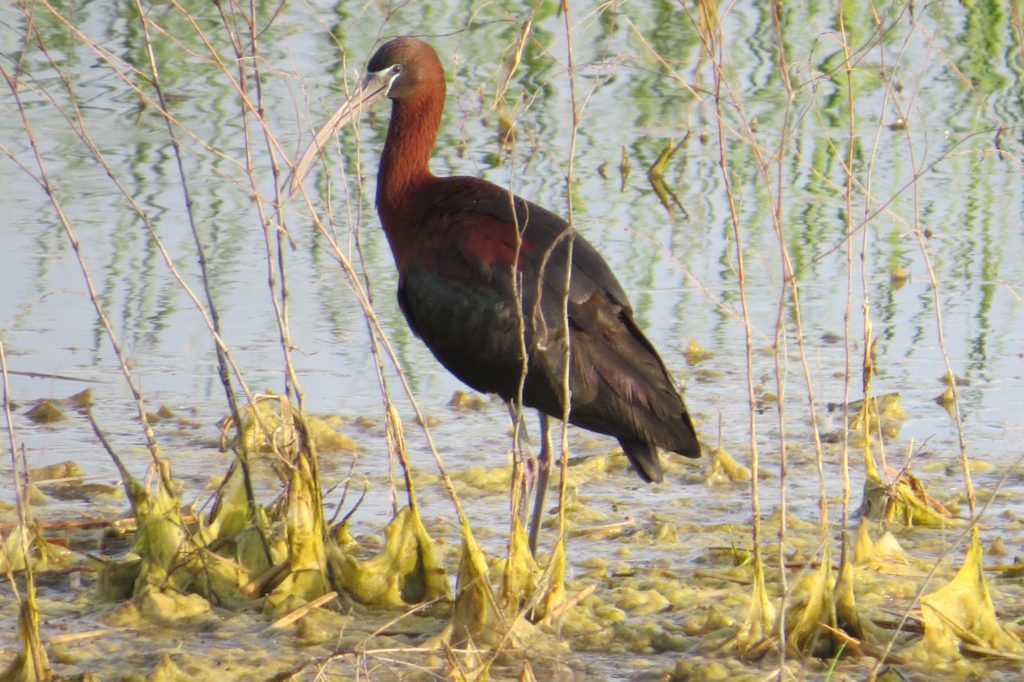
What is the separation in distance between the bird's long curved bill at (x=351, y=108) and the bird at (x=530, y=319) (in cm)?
1

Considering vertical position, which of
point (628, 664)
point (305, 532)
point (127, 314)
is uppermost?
point (127, 314)

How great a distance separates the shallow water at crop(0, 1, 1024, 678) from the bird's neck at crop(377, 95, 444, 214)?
1.03ft

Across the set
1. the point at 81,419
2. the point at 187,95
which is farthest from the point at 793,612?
the point at 187,95

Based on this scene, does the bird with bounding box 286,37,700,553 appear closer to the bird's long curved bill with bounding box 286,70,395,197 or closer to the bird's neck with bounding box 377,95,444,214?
the bird's long curved bill with bounding box 286,70,395,197

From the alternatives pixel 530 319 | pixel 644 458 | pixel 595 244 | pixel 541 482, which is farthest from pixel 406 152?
pixel 595 244

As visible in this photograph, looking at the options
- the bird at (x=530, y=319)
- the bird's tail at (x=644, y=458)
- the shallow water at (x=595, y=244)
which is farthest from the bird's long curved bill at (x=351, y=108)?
the bird's tail at (x=644, y=458)

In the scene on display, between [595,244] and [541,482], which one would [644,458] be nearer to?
[541,482]

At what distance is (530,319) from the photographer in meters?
4.46

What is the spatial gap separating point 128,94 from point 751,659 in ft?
24.4

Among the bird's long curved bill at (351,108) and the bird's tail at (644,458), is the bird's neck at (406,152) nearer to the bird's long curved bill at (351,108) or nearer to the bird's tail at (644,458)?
the bird's long curved bill at (351,108)

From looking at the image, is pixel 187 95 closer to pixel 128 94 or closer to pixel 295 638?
pixel 128 94

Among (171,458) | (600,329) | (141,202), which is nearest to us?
(600,329)

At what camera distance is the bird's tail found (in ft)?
15.3

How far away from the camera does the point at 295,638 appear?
383 centimetres
